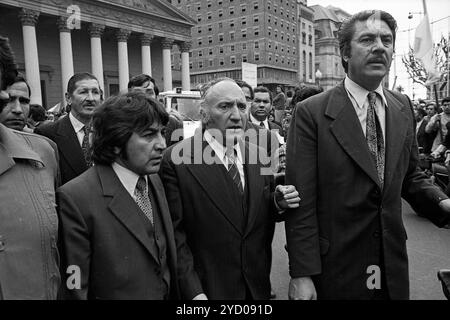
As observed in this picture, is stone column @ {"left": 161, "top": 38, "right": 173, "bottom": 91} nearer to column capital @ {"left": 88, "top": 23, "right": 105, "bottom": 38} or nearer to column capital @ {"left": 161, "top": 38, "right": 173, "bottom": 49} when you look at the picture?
column capital @ {"left": 161, "top": 38, "right": 173, "bottom": 49}

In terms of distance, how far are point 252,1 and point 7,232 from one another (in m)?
72.0

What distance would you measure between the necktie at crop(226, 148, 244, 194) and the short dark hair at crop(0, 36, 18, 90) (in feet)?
3.97

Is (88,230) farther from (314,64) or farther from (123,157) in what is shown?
(314,64)

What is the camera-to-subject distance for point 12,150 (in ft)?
5.61

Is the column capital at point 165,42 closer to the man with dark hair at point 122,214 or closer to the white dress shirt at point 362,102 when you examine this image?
the man with dark hair at point 122,214

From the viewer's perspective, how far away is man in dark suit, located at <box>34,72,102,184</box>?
3.30 meters

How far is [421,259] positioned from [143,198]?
4454 millimetres

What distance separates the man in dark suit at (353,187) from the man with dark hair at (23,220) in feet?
3.84

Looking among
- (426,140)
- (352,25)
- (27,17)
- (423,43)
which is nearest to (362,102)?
(352,25)

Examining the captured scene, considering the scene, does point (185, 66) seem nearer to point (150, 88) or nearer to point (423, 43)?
point (150, 88)

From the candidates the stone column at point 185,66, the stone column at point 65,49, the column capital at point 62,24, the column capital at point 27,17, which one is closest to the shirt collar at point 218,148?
the column capital at point 27,17

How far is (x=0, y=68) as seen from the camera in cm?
165

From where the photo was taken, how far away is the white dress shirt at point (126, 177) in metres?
2.11

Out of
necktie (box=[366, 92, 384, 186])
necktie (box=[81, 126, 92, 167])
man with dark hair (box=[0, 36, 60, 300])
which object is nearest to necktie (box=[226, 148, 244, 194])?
necktie (box=[366, 92, 384, 186])
